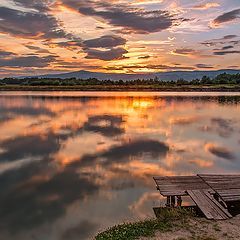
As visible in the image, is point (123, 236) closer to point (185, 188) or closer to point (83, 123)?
point (185, 188)

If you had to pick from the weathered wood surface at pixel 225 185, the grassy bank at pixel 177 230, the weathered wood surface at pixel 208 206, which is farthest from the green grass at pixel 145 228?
the weathered wood surface at pixel 225 185

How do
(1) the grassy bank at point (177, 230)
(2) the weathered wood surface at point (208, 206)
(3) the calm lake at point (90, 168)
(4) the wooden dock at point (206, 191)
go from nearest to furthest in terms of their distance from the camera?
1. (1) the grassy bank at point (177, 230)
2. (2) the weathered wood surface at point (208, 206)
3. (4) the wooden dock at point (206, 191)
4. (3) the calm lake at point (90, 168)

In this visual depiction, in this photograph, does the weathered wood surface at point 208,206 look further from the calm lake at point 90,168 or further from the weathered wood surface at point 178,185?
the calm lake at point 90,168

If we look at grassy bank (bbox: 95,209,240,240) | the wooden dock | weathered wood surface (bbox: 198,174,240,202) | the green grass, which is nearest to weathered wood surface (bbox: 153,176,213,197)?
the wooden dock

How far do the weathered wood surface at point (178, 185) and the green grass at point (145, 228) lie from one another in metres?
1.71

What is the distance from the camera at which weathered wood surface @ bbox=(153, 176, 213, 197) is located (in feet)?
53.0

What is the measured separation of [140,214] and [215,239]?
4445mm

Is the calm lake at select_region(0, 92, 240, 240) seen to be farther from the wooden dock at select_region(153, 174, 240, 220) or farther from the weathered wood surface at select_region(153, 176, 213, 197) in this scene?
the wooden dock at select_region(153, 174, 240, 220)

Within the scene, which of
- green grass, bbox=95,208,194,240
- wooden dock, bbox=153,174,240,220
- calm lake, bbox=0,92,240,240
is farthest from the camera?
calm lake, bbox=0,92,240,240

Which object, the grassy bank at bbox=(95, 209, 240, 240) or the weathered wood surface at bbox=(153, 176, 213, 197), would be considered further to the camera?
the weathered wood surface at bbox=(153, 176, 213, 197)

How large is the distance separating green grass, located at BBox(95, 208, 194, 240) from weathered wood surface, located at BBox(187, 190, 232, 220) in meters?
0.70

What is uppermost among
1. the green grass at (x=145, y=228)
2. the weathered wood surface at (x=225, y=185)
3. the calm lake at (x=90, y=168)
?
the weathered wood surface at (x=225, y=185)

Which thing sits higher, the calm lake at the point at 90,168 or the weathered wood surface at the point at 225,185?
the weathered wood surface at the point at 225,185

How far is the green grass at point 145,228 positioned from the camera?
12184mm
